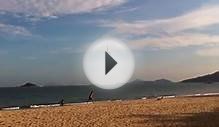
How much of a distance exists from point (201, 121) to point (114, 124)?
5084 mm

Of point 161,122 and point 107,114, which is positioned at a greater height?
point 107,114

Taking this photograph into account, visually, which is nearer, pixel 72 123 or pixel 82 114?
pixel 72 123

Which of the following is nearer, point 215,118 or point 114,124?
point 114,124

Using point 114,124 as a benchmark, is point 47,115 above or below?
above

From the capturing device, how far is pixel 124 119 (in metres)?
24.9

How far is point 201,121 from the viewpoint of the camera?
23.6 meters

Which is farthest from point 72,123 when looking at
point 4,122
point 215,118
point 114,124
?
point 215,118

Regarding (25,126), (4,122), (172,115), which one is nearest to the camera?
(25,126)

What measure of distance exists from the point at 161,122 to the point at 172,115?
140 inches

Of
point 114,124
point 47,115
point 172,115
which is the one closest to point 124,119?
point 114,124

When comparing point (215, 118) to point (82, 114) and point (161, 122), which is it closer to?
point (161, 122)

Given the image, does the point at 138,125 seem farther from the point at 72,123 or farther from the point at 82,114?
the point at 82,114

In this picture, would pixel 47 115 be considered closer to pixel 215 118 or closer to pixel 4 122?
pixel 4 122

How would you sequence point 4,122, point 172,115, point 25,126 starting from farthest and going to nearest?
point 172,115
point 4,122
point 25,126
